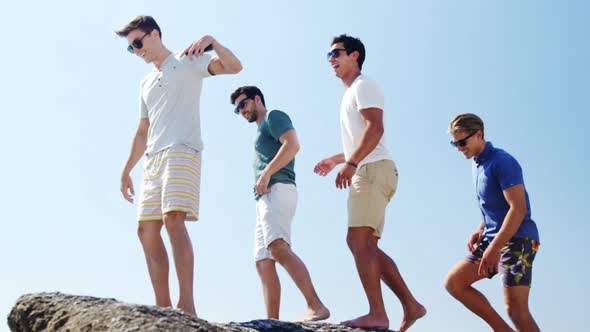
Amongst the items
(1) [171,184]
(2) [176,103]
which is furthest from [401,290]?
(2) [176,103]

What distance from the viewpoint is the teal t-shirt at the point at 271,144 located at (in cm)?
827

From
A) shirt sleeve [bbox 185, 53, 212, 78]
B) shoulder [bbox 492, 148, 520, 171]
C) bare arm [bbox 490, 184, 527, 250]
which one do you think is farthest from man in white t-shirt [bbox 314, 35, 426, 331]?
shirt sleeve [bbox 185, 53, 212, 78]

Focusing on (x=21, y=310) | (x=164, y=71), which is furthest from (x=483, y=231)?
(x=21, y=310)

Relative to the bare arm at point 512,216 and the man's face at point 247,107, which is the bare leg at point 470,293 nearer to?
the bare arm at point 512,216

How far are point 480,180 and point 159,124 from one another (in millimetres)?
3057

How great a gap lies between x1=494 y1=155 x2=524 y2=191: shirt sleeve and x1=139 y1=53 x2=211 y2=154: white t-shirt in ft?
9.00

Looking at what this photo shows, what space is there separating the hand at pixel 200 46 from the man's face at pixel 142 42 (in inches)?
17.8

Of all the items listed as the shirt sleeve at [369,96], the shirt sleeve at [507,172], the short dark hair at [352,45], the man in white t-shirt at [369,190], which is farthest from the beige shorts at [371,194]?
the short dark hair at [352,45]

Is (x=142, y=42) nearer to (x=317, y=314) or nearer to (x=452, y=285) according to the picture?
(x=317, y=314)

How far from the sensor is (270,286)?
818 cm

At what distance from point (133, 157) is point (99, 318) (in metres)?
3.09

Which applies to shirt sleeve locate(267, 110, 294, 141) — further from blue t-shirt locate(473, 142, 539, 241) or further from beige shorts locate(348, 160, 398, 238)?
blue t-shirt locate(473, 142, 539, 241)

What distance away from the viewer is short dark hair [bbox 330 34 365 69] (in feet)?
25.8

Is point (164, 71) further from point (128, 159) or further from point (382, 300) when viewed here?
point (382, 300)
